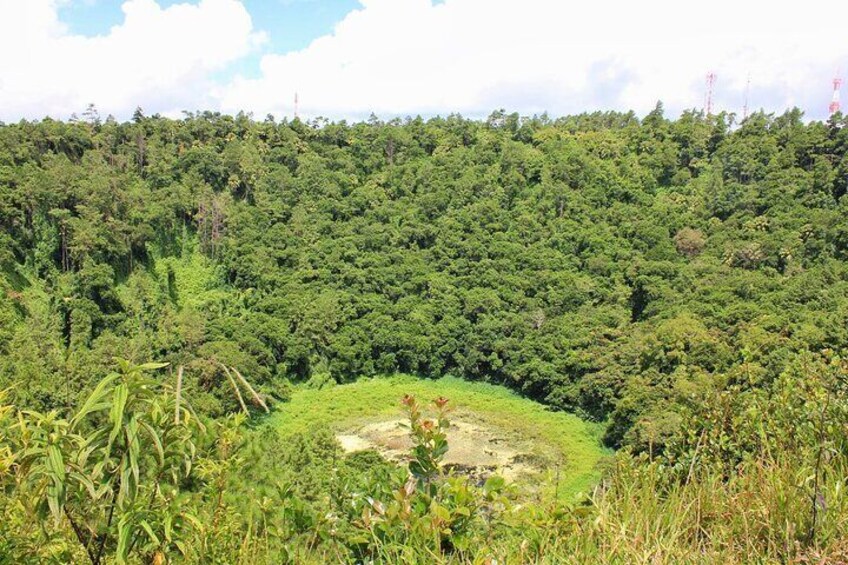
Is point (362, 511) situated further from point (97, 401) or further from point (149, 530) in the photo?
point (97, 401)

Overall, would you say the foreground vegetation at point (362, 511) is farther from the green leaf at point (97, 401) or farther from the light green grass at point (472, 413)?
the light green grass at point (472, 413)

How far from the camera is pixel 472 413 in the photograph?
26438mm

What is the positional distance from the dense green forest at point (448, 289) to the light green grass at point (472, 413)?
0.79 metres

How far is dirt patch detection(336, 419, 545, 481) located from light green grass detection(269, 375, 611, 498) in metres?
0.62

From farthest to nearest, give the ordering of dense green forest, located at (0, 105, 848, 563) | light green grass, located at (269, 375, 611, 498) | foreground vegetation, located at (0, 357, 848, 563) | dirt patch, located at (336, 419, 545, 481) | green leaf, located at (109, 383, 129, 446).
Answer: light green grass, located at (269, 375, 611, 498)
dirt patch, located at (336, 419, 545, 481)
dense green forest, located at (0, 105, 848, 563)
foreground vegetation, located at (0, 357, 848, 563)
green leaf, located at (109, 383, 129, 446)

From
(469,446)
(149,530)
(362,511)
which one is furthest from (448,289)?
(149,530)

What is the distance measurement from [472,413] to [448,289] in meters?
8.57

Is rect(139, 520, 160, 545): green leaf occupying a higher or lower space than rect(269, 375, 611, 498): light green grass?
higher

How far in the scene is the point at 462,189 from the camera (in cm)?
3809

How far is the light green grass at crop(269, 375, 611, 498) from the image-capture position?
2214 cm

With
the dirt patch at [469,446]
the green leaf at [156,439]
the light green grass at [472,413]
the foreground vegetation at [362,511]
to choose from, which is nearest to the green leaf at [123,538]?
the foreground vegetation at [362,511]

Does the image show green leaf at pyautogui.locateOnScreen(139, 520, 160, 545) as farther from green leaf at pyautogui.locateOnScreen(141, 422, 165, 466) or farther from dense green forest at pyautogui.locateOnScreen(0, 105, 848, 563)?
dense green forest at pyautogui.locateOnScreen(0, 105, 848, 563)

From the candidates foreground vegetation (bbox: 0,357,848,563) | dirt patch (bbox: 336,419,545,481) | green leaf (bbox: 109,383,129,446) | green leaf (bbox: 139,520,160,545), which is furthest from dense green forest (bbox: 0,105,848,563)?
dirt patch (bbox: 336,419,545,481)

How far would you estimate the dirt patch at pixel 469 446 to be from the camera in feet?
68.7
